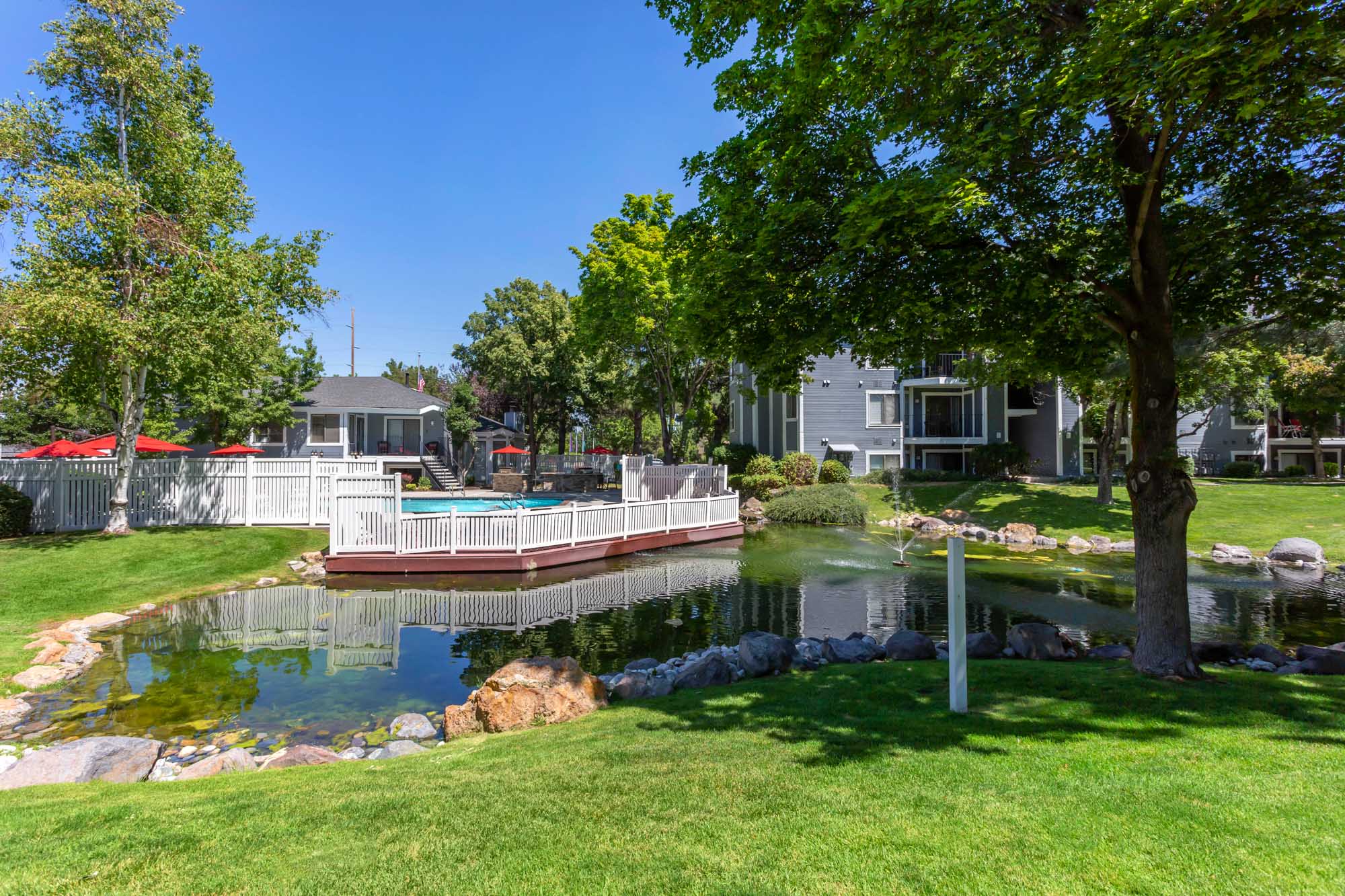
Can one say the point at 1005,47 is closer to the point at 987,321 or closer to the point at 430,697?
the point at 987,321

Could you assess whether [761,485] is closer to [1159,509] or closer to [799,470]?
[799,470]

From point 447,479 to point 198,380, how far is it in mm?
16228

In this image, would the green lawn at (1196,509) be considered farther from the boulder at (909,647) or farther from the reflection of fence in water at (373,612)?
the boulder at (909,647)

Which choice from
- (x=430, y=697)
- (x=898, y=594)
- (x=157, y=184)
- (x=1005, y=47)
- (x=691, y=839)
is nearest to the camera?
(x=691, y=839)

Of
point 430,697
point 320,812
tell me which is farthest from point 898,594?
point 320,812

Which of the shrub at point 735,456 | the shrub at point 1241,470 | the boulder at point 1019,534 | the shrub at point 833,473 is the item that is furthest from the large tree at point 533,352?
the shrub at point 1241,470

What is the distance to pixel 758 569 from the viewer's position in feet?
52.3

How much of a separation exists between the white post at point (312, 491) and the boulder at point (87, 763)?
13.0 metres

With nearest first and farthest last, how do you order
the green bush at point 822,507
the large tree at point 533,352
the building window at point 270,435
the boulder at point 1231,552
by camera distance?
the boulder at point 1231,552 → the green bush at point 822,507 → the building window at point 270,435 → the large tree at point 533,352

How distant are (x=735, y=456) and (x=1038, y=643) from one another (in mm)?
23518

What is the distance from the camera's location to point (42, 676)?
25.7 ft

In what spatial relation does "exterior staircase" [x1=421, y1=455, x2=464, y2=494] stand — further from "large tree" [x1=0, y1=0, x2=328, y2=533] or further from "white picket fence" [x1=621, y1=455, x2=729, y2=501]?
"large tree" [x1=0, y1=0, x2=328, y2=533]

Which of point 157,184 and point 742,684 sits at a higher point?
point 157,184

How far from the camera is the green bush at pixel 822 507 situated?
24938mm
